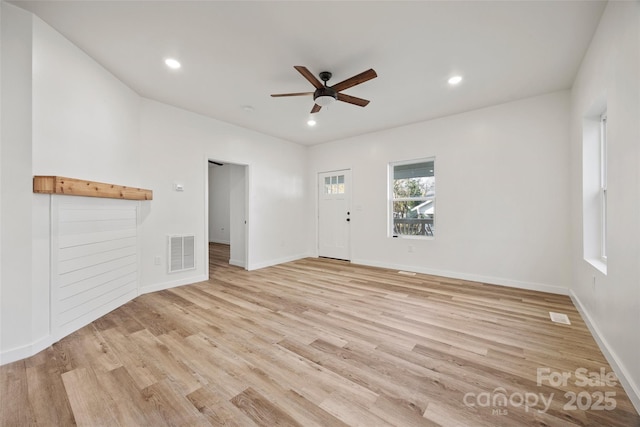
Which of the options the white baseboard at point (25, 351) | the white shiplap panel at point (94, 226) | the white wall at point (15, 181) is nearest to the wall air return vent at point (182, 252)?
the white shiplap panel at point (94, 226)

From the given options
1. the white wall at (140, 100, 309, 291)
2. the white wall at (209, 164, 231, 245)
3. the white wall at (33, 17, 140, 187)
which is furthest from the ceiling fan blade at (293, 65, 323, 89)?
the white wall at (209, 164, 231, 245)

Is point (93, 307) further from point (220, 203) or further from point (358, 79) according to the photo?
point (220, 203)

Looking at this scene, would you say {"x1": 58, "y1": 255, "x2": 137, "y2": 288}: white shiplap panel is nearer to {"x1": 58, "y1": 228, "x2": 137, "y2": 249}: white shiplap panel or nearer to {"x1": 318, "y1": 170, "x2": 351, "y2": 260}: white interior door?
{"x1": 58, "y1": 228, "x2": 137, "y2": 249}: white shiplap panel

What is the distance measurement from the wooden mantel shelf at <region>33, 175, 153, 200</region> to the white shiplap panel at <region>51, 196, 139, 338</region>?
0.33 ft

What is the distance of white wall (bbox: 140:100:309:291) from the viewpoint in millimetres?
3619

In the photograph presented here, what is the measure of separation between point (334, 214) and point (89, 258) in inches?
→ 171

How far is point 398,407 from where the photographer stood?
147 cm

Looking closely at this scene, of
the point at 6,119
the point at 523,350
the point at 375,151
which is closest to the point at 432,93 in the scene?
the point at 375,151

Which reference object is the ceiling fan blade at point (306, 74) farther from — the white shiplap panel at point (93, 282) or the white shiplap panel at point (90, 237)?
the white shiplap panel at point (93, 282)

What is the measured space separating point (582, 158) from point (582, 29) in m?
1.31

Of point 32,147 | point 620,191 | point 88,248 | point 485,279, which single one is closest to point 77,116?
point 32,147

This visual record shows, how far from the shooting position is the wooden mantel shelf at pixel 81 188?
6.83 feet

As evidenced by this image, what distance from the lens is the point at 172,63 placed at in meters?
2.73

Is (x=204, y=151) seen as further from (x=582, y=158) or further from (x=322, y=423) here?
(x=582, y=158)
